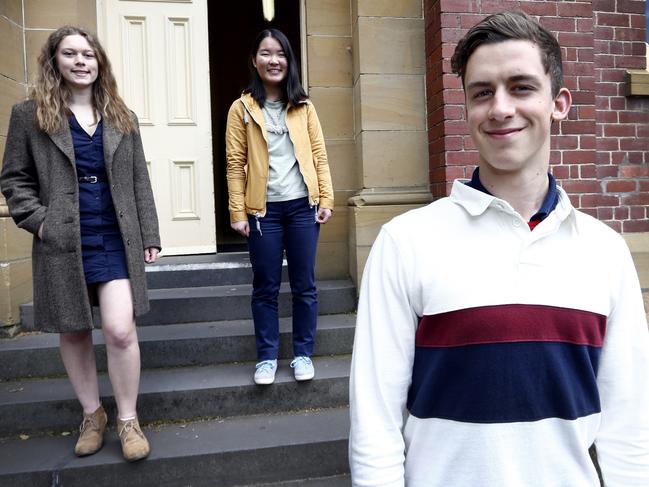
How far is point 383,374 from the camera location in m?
1.08

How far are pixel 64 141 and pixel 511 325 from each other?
2177 millimetres

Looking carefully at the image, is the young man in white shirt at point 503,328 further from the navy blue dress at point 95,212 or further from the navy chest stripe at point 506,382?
the navy blue dress at point 95,212

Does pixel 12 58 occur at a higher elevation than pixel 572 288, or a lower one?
higher

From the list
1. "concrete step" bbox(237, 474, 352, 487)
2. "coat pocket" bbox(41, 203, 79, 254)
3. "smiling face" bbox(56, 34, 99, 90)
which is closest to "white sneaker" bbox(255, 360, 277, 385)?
"concrete step" bbox(237, 474, 352, 487)

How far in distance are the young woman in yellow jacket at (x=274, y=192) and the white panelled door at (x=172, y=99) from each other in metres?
1.67

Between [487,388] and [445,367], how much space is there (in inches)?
3.5

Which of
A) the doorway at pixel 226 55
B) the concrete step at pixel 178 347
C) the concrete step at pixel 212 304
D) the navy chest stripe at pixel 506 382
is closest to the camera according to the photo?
the navy chest stripe at pixel 506 382

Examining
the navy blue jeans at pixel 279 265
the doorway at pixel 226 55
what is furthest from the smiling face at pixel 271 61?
the doorway at pixel 226 55

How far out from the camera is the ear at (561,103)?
3.92ft

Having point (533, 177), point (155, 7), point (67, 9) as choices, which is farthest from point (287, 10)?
point (533, 177)

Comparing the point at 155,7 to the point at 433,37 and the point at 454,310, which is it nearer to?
the point at 433,37

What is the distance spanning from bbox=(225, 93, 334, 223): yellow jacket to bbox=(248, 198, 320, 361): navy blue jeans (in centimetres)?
9

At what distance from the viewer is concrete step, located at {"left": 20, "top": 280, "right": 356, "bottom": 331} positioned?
3740mm

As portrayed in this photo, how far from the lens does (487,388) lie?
103cm
